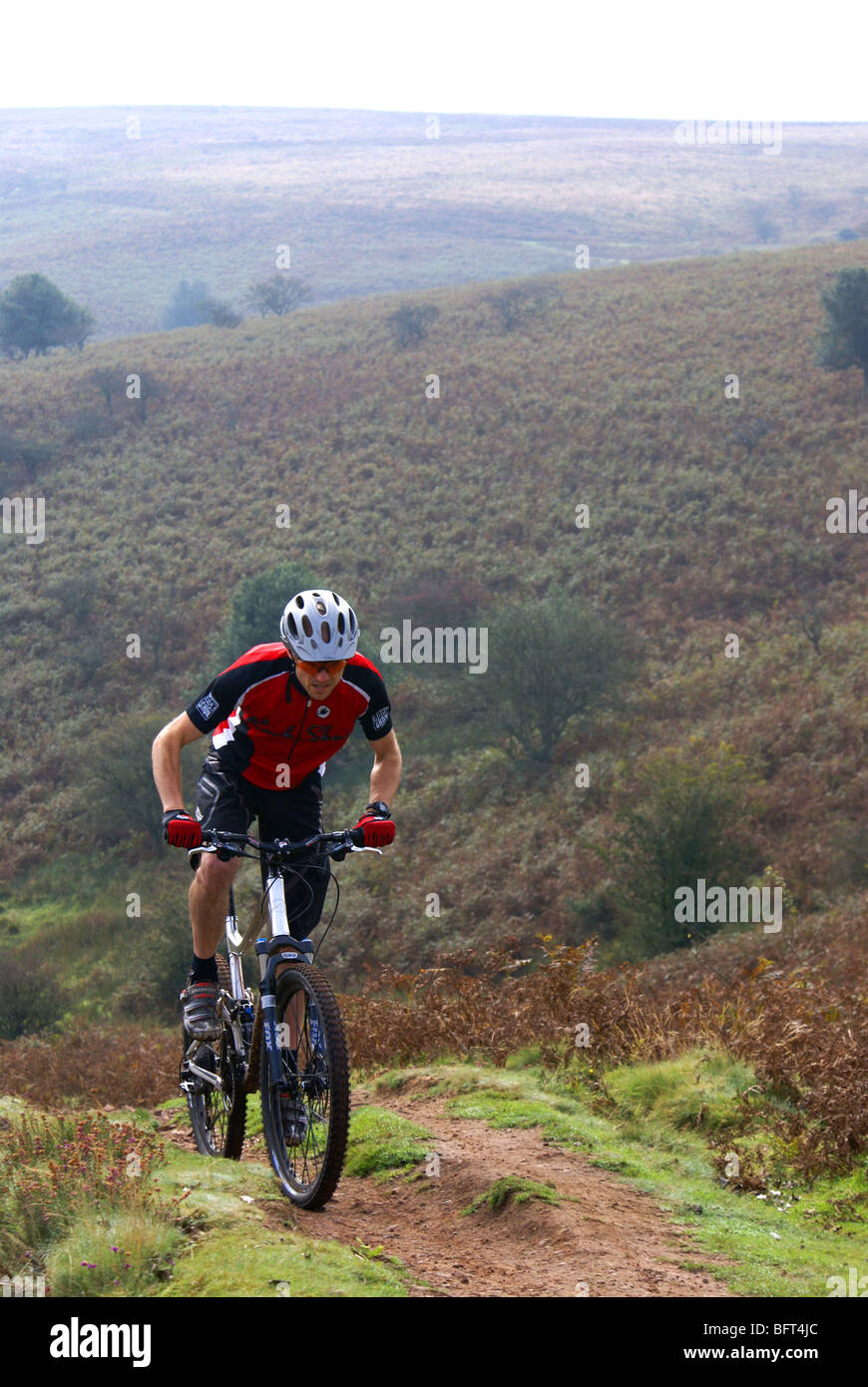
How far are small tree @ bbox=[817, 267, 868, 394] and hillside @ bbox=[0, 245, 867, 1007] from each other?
2.83 ft

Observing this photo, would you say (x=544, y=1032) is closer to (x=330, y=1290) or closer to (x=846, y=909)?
(x=330, y=1290)

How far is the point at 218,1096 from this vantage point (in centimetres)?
588

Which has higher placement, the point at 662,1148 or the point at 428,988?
the point at 662,1148

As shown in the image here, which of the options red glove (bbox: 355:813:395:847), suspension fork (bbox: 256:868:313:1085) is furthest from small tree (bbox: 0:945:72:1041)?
red glove (bbox: 355:813:395:847)

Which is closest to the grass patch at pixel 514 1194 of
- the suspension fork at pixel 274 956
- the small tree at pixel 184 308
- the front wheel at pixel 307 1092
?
the front wheel at pixel 307 1092

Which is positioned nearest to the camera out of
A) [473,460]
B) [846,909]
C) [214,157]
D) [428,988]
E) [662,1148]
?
[662,1148]

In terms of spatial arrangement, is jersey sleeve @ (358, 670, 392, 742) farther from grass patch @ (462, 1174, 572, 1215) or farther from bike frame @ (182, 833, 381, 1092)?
grass patch @ (462, 1174, 572, 1215)

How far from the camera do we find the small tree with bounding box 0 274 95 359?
6825 centimetres

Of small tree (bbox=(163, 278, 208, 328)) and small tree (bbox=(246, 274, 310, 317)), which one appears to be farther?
small tree (bbox=(163, 278, 208, 328))

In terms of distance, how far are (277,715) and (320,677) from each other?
32 cm

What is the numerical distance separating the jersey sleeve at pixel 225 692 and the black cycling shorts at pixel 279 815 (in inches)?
11.3

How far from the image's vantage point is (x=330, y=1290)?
3.40 metres
